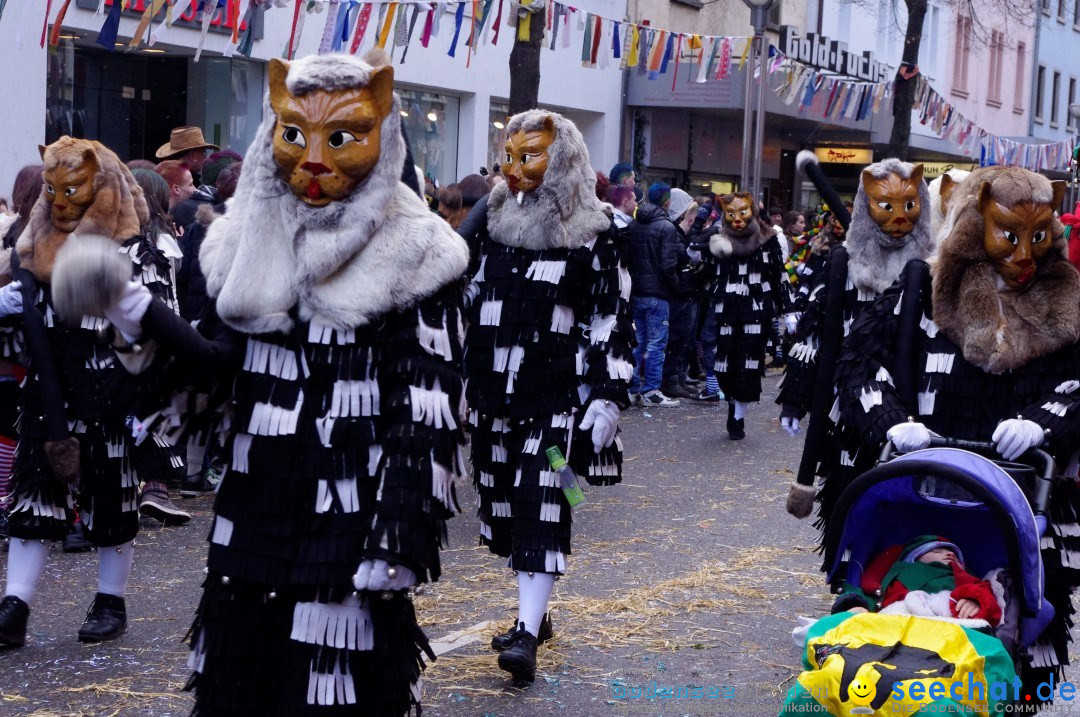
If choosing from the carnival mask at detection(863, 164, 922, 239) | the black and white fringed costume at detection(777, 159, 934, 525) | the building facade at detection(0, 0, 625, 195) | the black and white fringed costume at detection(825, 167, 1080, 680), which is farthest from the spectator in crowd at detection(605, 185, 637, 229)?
the black and white fringed costume at detection(825, 167, 1080, 680)

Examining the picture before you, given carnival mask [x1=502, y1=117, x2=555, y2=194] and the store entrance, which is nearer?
carnival mask [x1=502, y1=117, x2=555, y2=194]

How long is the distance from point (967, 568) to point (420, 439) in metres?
1.74

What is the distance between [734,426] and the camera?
39.2 ft

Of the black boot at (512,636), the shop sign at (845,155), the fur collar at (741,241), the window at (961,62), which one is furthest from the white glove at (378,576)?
the window at (961,62)

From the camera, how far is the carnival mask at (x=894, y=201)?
6418 mm

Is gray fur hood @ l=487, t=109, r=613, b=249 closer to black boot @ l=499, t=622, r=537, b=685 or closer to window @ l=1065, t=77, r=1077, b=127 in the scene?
black boot @ l=499, t=622, r=537, b=685

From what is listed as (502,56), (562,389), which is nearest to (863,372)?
(562,389)

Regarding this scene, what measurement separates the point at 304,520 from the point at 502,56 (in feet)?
55.9

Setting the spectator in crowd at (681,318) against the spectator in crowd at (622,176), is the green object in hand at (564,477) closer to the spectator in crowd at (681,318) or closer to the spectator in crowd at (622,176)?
the spectator in crowd at (681,318)

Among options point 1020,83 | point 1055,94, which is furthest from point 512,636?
point 1055,94

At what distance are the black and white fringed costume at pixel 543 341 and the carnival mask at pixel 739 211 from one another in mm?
6720

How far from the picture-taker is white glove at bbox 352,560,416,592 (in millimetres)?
3330

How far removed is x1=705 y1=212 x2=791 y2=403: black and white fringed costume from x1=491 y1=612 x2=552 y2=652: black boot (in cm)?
610

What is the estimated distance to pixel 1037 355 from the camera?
14.5ft
